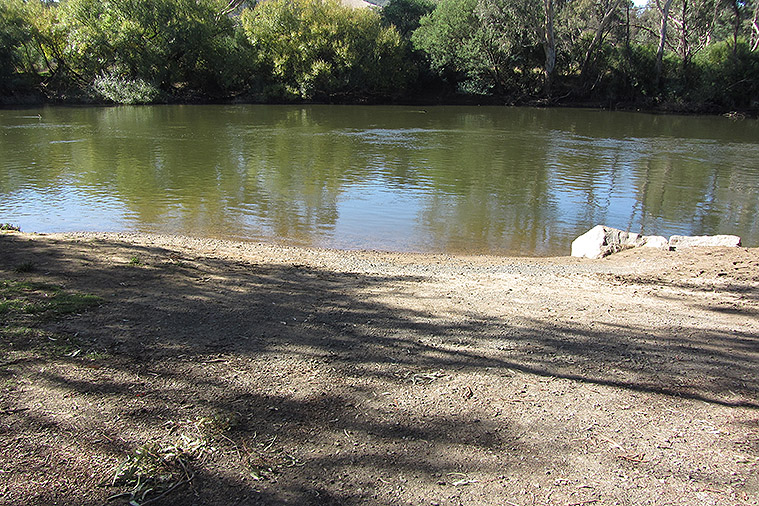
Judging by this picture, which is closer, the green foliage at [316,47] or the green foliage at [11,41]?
the green foliage at [11,41]

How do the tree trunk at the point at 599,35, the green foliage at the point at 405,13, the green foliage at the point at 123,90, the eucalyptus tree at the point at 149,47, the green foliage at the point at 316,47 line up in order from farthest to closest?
1. the green foliage at the point at 405,13
2. the green foliage at the point at 316,47
3. the eucalyptus tree at the point at 149,47
4. the green foliage at the point at 123,90
5. the tree trunk at the point at 599,35

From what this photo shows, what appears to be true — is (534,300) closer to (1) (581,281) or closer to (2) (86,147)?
(1) (581,281)

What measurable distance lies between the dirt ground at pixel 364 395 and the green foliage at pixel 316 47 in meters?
42.0

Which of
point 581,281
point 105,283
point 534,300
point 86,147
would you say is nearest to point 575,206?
point 581,281

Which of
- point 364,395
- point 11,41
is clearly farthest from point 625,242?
point 11,41

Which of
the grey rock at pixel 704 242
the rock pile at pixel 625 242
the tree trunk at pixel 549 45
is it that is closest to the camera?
the grey rock at pixel 704 242

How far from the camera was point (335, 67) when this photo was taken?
46.5 metres

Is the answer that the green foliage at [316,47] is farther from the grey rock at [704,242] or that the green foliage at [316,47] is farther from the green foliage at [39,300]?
the green foliage at [39,300]

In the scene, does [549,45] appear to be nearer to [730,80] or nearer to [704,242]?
[730,80]

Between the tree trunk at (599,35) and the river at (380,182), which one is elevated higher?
the tree trunk at (599,35)

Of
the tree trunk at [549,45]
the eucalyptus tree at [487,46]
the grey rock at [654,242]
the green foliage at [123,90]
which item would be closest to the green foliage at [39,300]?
the grey rock at [654,242]

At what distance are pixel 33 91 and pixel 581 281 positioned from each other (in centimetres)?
4897

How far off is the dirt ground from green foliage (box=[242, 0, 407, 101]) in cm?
4200

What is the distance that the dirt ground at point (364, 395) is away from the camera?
9.44 feet
